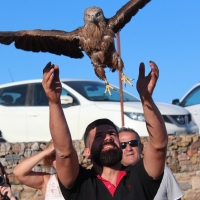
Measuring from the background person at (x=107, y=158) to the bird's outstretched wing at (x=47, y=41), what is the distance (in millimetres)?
918

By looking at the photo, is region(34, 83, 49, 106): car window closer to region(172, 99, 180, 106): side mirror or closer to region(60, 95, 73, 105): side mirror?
region(60, 95, 73, 105): side mirror

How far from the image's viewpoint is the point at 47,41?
459cm

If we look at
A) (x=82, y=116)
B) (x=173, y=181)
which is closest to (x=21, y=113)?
(x=82, y=116)

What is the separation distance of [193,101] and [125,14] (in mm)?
7499

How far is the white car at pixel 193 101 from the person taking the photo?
36.9 feet

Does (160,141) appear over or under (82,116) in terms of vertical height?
under

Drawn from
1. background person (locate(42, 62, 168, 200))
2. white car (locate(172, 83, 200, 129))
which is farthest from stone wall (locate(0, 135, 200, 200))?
background person (locate(42, 62, 168, 200))

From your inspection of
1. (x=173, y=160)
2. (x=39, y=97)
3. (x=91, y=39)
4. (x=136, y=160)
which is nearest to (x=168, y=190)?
(x=136, y=160)

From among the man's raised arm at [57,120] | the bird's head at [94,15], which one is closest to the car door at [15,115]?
the bird's head at [94,15]

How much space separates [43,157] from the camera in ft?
15.4

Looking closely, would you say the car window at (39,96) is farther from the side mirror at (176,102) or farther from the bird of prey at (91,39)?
the bird of prey at (91,39)

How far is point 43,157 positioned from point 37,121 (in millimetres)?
4836

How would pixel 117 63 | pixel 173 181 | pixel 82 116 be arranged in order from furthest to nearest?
1. pixel 82 116
2. pixel 173 181
3. pixel 117 63

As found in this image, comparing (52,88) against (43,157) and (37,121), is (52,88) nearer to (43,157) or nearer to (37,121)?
(43,157)
